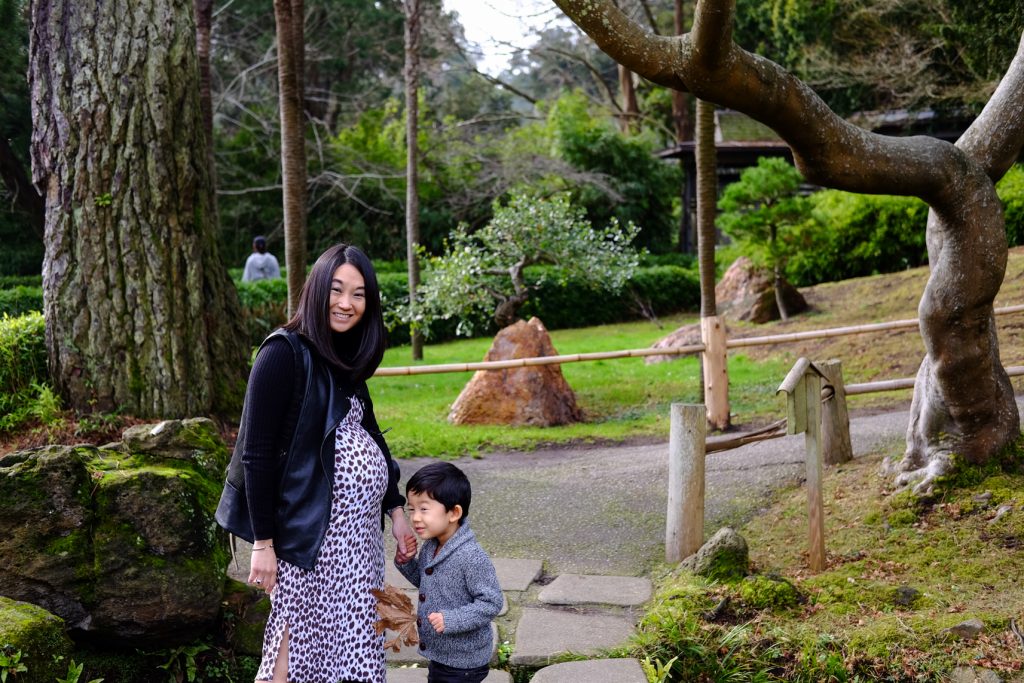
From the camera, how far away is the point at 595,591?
469 centimetres

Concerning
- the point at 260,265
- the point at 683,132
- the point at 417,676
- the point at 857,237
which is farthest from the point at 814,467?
the point at 683,132

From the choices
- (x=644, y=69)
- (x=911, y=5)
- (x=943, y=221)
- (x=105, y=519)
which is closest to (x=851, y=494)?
(x=943, y=221)

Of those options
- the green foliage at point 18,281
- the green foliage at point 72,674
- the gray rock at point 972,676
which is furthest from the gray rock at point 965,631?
the green foliage at point 18,281

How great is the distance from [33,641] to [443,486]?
4.54 ft

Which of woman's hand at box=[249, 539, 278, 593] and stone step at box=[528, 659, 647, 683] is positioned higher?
woman's hand at box=[249, 539, 278, 593]

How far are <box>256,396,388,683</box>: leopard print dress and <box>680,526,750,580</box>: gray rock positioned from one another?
2183 mm

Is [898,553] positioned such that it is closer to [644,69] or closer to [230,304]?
[644,69]

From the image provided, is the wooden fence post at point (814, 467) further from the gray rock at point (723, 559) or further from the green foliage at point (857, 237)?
the green foliage at point (857, 237)

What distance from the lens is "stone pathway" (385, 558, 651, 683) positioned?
3.75 metres

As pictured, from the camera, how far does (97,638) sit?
11.2 ft

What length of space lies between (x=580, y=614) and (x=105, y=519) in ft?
7.09

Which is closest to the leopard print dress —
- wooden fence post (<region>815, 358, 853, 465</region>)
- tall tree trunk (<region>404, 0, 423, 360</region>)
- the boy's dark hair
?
the boy's dark hair

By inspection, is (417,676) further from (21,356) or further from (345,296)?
(21,356)

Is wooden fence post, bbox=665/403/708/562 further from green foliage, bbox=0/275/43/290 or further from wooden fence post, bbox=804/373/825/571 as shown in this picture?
green foliage, bbox=0/275/43/290
